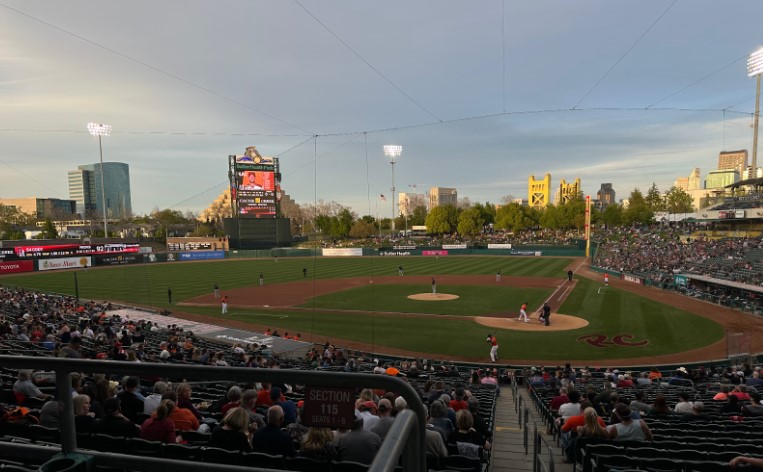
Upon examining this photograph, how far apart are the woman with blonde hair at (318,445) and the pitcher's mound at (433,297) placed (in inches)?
1225

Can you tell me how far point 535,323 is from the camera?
26250 mm

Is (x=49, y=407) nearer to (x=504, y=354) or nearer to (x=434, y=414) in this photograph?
(x=434, y=414)

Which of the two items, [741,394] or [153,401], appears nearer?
[153,401]

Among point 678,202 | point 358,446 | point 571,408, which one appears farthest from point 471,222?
point 358,446

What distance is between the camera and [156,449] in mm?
3238

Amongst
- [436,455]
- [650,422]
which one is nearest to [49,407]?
[436,455]

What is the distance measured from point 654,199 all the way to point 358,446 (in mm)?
114441

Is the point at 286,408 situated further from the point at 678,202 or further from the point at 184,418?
the point at 678,202

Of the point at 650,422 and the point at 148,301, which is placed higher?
the point at 650,422

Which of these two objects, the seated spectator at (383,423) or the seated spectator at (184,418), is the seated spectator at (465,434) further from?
the seated spectator at (184,418)

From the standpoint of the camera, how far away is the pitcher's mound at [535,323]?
25.2 meters

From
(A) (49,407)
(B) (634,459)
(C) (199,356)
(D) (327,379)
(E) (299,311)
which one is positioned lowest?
(E) (299,311)

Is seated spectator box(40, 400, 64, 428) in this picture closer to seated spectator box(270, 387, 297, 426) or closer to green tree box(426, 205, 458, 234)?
seated spectator box(270, 387, 297, 426)

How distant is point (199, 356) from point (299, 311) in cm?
1816
